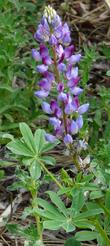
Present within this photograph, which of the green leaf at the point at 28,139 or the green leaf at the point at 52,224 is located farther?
the green leaf at the point at 28,139

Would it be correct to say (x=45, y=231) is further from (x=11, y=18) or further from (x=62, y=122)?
(x=11, y=18)

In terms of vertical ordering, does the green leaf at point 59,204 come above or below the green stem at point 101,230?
above

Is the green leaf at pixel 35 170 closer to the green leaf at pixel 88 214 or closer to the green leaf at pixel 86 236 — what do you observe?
the green leaf at pixel 88 214

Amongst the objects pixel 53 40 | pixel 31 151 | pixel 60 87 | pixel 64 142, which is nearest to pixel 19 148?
pixel 31 151

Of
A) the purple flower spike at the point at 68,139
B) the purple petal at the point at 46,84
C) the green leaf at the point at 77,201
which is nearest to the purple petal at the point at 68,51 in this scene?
the purple petal at the point at 46,84

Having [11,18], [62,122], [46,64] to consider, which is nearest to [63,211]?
[62,122]

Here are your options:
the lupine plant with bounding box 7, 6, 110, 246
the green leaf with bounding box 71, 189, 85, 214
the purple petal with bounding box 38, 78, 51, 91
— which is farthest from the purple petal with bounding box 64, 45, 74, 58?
the green leaf with bounding box 71, 189, 85, 214

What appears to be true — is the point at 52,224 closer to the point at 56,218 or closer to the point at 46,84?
the point at 56,218
